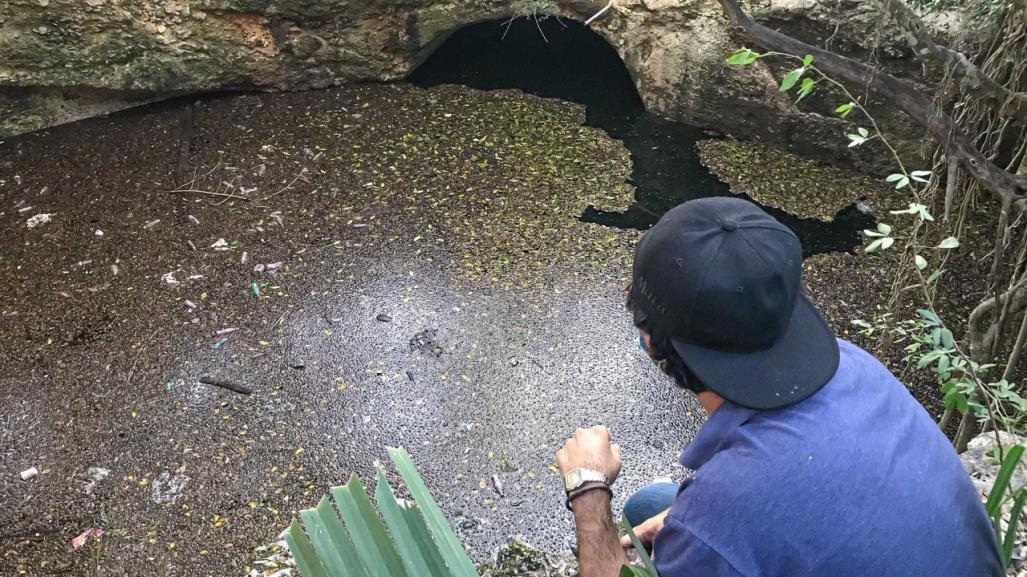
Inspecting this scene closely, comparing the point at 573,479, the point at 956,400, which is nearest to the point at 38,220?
the point at 573,479

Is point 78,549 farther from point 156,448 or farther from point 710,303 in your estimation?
point 710,303

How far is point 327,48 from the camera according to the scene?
4.73 meters

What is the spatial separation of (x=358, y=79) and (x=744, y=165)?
2.39 metres

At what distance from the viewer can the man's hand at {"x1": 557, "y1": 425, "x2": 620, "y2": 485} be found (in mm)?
1530

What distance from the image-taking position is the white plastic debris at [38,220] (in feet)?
12.4

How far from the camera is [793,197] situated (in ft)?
13.0

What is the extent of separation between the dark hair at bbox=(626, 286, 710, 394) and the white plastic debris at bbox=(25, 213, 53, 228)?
355 centimetres

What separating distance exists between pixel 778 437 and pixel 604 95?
406 centimetres

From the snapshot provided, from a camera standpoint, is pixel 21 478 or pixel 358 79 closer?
pixel 21 478

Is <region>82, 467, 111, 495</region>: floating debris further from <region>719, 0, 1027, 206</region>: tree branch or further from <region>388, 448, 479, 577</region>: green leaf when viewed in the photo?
<region>719, 0, 1027, 206</region>: tree branch

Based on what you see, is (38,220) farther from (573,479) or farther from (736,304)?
(736,304)

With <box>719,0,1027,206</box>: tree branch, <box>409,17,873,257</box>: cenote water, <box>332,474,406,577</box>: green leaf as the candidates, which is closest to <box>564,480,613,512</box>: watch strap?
<box>332,474,406,577</box>: green leaf

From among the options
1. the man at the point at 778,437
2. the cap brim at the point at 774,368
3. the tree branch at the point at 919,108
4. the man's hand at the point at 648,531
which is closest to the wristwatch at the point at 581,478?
the man's hand at the point at 648,531

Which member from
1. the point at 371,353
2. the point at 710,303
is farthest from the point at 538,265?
the point at 710,303
